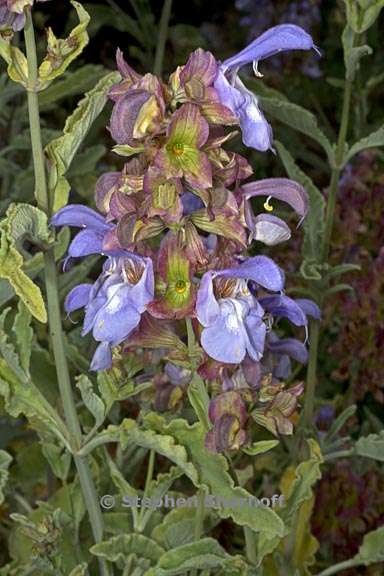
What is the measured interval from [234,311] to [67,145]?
7.7 inches

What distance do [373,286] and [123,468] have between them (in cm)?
44

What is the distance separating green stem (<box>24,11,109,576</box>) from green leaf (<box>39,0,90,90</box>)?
10mm

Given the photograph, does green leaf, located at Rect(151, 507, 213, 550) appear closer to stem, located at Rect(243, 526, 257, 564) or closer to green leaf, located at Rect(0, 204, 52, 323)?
stem, located at Rect(243, 526, 257, 564)

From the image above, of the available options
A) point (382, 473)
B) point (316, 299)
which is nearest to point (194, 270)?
point (316, 299)

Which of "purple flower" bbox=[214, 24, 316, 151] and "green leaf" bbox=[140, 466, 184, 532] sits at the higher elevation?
"purple flower" bbox=[214, 24, 316, 151]

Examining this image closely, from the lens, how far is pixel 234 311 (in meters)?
0.87

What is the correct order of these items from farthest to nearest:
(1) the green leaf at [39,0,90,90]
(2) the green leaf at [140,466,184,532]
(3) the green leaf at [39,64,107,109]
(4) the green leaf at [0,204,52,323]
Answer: (3) the green leaf at [39,64,107,109], (2) the green leaf at [140,466,184,532], (1) the green leaf at [39,0,90,90], (4) the green leaf at [0,204,52,323]

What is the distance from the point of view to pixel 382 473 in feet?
5.08

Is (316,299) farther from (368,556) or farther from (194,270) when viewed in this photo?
(194,270)

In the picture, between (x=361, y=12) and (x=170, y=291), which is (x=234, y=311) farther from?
(x=361, y=12)

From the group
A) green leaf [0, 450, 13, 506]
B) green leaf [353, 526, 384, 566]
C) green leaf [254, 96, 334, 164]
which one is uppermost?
green leaf [254, 96, 334, 164]

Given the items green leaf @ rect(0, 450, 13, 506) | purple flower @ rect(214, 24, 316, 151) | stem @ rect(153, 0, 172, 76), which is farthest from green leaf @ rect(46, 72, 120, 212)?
stem @ rect(153, 0, 172, 76)

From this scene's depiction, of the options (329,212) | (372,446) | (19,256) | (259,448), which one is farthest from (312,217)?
(19,256)

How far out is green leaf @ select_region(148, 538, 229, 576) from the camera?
0.94m
